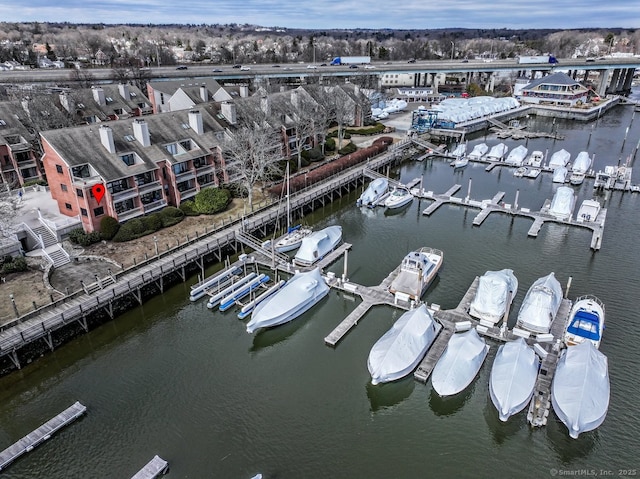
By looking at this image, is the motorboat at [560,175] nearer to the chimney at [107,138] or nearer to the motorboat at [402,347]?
the motorboat at [402,347]

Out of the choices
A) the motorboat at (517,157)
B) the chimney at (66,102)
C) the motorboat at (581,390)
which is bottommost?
the motorboat at (581,390)

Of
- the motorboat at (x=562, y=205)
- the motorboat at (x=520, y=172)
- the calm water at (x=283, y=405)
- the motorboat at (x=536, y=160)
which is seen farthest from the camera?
the motorboat at (x=536, y=160)

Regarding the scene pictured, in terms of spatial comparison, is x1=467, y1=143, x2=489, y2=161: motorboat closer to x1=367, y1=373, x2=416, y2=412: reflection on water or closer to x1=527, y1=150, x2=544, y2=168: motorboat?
→ x1=527, y1=150, x2=544, y2=168: motorboat

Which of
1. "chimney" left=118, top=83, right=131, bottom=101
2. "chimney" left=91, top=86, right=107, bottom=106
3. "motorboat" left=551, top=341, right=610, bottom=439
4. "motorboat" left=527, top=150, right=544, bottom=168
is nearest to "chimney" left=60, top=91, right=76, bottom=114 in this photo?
"chimney" left=91, top=86, right=107, bottom=106

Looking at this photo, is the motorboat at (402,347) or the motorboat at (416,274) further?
the motorboat at (416,274)

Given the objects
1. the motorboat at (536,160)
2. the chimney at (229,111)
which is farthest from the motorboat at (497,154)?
the chimney at (229,111)

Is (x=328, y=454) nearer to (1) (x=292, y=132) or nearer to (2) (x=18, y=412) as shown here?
(2) (x=18, y=412)

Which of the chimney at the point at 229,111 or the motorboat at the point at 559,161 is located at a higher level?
the chimney at the point at 229,111
